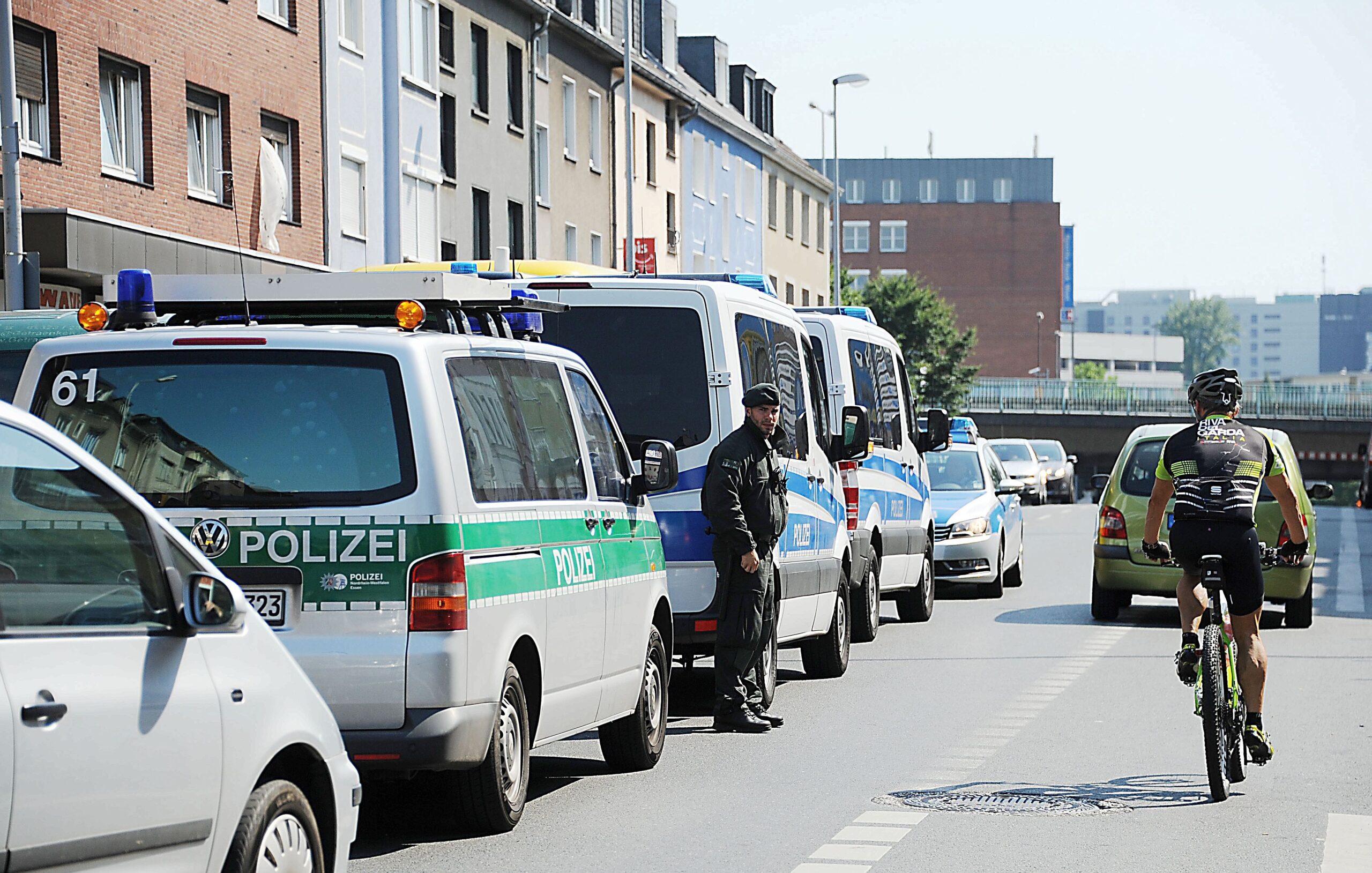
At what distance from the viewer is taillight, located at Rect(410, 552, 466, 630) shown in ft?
23.0

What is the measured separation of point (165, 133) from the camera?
27.0 metres

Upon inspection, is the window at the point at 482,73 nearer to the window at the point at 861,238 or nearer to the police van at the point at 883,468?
the police van at the point at 883,468

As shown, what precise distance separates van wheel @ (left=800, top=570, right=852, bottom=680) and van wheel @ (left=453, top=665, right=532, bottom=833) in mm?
5797

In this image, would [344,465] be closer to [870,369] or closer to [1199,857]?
[1199,857]

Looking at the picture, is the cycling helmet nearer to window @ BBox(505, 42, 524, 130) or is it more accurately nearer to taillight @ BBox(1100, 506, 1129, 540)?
taillight @ BBox(1100, 506, 1129, 540)

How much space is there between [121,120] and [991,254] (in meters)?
111

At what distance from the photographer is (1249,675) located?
9109 mm

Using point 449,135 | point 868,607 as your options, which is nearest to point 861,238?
point 449,135

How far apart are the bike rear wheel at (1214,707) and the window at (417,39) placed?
94.3 ft

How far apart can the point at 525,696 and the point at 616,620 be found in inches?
40.0

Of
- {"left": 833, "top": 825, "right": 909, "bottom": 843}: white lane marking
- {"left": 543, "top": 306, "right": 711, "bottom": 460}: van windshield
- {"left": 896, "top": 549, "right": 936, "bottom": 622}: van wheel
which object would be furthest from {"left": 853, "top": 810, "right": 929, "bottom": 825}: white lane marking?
{"left": 896, "top": 549, "right": 936, "bottom": 622}: van wheel

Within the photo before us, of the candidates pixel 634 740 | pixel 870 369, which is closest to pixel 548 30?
pixel 870 369

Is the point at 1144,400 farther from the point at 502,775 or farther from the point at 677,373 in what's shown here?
the point at 502,775

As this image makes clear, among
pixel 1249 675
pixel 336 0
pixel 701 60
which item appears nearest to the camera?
pixel 1249 675
